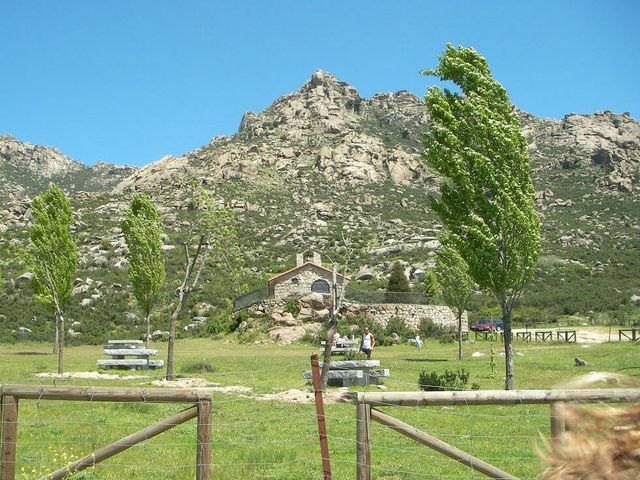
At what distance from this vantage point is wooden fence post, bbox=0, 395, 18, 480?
6.55m

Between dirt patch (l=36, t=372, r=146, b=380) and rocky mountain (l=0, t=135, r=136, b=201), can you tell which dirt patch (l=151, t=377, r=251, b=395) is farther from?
rocky mountain (l=0, t=135, r=136, b=201)

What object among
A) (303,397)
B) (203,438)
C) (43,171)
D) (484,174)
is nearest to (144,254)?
(303,397)

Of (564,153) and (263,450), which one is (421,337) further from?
(564,153)

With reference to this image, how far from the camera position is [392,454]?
9.77m

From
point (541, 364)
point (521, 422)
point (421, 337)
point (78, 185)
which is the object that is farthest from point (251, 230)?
point (78, 185)

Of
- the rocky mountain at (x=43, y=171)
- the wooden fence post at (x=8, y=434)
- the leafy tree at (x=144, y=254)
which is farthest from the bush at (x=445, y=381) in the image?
the rocky mountain at (x=43, y=171)

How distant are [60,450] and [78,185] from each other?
13856 centimetres

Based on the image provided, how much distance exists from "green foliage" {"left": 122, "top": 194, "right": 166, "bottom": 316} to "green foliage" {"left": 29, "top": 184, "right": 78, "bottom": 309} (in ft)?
9.42

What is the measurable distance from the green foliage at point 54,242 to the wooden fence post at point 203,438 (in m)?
27.2

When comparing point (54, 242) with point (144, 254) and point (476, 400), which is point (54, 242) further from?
point (476, 400)

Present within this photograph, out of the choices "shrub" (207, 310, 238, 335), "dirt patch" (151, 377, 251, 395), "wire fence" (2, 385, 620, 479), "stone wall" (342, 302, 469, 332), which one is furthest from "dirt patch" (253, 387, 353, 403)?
"shrub" (207, 310, 238, 335)

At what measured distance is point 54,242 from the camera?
32.0 m

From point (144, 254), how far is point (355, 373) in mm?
17266

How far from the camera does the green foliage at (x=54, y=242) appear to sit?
31531 millimetres
